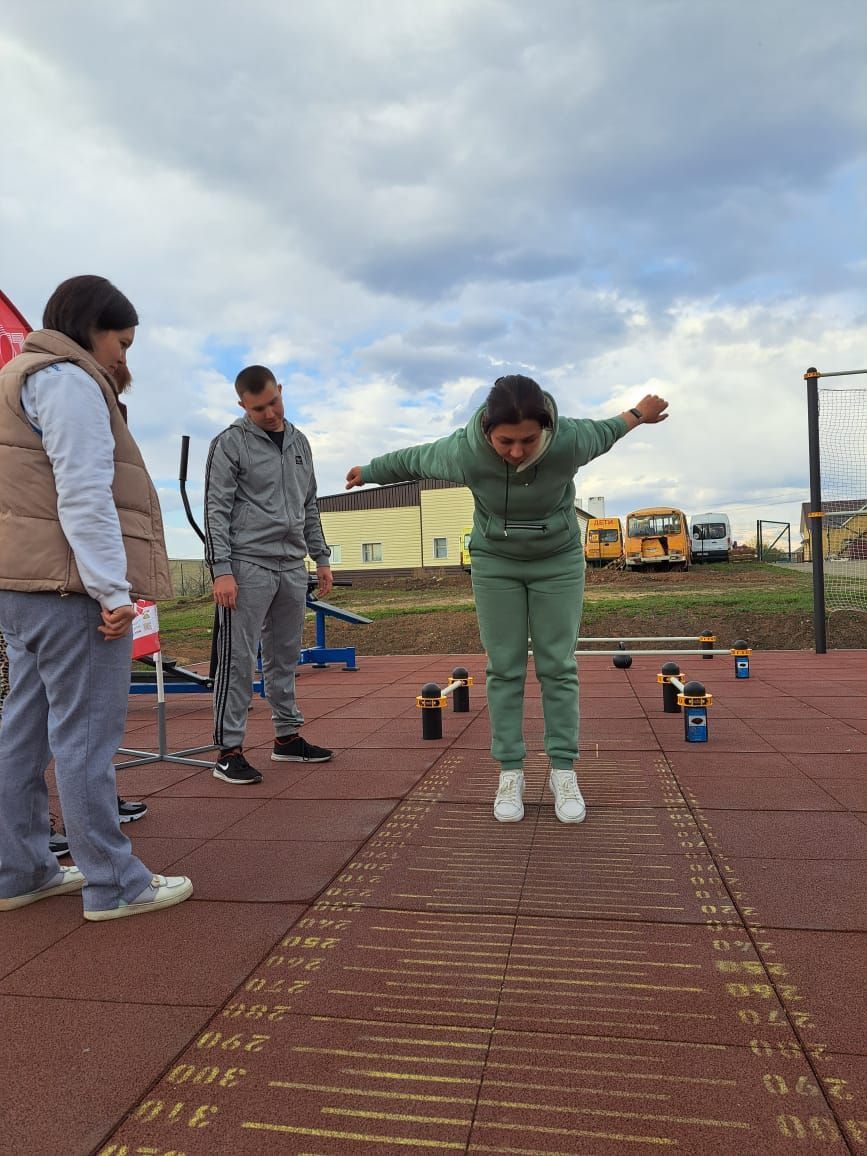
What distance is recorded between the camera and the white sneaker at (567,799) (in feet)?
10.3

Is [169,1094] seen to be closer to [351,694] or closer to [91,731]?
[91,731]

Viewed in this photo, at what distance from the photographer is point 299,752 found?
435 centimetres

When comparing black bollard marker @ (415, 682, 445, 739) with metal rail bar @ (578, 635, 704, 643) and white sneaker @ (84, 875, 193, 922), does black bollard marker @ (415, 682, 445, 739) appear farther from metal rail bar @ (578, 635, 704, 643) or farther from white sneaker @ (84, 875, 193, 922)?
white sneaker @ (84, 875, 193, 922)

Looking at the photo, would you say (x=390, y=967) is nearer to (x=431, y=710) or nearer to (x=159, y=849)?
(x=159, y=849)

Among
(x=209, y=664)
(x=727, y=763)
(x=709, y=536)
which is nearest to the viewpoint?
(x=727, y=763)

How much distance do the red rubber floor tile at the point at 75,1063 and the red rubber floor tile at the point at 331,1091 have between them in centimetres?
6

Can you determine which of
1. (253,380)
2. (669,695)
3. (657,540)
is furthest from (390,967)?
(657,540)

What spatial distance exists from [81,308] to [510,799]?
229cm

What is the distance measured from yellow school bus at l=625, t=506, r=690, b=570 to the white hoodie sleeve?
2821 cm

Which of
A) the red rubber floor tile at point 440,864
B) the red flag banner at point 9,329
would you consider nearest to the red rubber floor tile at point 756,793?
the red rubber floor tile at point 440,864

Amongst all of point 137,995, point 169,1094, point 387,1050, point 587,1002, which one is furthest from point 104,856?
point 587,1002

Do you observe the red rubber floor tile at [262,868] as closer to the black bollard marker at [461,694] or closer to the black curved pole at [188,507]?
the black curved pole at [188,507]

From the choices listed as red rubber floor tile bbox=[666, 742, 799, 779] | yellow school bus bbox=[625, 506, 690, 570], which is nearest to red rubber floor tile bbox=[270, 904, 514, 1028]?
red rubber floor tile bbox=[666, 742, 799, 779]

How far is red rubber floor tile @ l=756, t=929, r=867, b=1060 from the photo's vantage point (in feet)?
5.39
